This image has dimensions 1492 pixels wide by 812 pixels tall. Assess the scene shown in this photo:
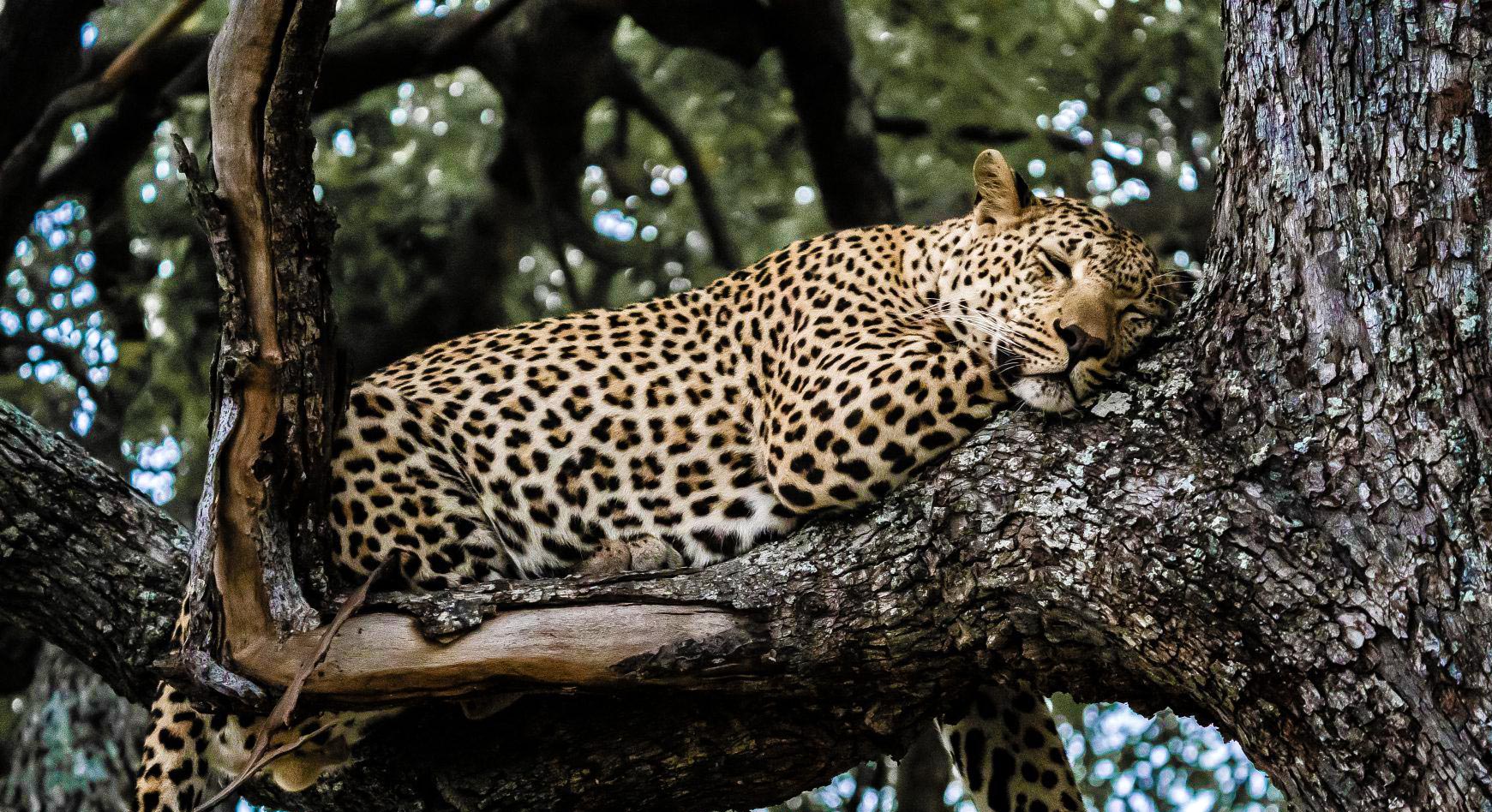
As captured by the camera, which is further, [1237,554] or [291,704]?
[291,704]

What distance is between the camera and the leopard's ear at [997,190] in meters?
7.04

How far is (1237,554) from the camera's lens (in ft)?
14.8

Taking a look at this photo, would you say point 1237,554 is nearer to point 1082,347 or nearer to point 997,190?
point 1082,347

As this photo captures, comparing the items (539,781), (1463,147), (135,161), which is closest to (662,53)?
(135,161)

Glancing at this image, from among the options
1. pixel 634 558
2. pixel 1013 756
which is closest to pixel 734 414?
pixel 634 558

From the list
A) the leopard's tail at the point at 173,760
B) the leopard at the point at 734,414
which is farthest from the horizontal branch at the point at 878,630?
the leopard's tail at the point at 173,760

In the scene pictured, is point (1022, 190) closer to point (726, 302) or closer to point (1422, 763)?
point (726, 302)

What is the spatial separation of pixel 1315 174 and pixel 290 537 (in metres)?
3.46

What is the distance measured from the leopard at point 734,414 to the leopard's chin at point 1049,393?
10 millimetres

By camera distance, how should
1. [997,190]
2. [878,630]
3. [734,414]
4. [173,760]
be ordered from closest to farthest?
[878,630] → [173,760] → [734,414] → [997,190]

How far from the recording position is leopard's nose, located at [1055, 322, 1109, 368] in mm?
5453

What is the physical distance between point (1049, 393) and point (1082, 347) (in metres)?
0.29

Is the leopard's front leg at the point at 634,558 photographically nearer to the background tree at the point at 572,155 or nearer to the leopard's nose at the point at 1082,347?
the leopard's nose at the point at 1082,347

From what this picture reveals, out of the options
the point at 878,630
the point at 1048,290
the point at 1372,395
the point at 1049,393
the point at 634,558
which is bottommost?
the point at 634,558
